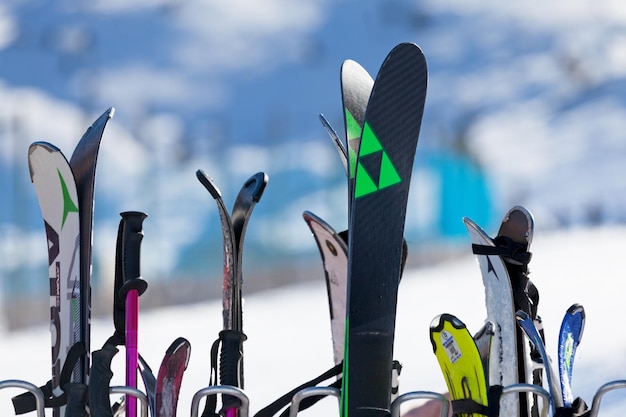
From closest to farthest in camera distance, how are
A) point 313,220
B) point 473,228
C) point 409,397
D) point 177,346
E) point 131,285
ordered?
point 409,397
point 177,346
point 131,285
point 473,228
point 313,220

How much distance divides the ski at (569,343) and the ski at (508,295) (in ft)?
0.57

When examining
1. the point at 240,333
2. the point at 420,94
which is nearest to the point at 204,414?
the point at 240,333

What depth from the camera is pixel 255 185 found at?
2.05 m

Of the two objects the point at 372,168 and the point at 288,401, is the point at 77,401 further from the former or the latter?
the point at 372,168

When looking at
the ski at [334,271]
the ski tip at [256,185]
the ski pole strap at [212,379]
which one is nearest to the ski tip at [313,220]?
the ski at [334,271]

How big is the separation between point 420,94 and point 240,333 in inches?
26.6

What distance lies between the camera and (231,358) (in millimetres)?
1853

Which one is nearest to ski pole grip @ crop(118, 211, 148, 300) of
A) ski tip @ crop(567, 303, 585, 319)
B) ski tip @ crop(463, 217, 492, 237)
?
ski tip @ crop(463, 217, 492, 237)

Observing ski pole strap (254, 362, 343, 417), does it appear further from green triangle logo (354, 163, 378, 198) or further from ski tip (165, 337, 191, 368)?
green triangle logo (354, 163, 378, 198)

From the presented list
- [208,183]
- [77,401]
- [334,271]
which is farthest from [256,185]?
[77,401]

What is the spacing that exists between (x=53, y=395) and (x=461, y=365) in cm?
98

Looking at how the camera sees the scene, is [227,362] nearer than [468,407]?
No

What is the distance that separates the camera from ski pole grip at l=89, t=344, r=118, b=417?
1707mm

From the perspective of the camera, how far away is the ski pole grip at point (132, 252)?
189 cm
